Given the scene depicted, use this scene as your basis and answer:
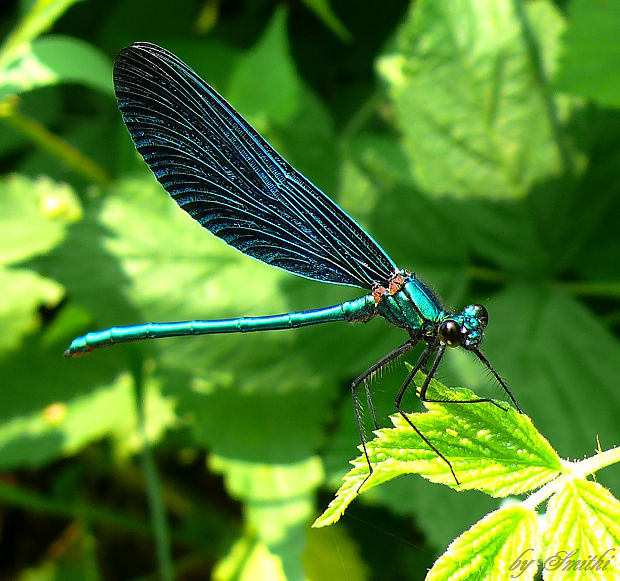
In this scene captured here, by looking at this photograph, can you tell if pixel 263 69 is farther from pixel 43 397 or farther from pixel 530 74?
pixel 43 397

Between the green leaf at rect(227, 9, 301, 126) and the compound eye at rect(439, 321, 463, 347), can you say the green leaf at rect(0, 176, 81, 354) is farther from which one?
the compound eye at rect(439, 321, 463, 347)

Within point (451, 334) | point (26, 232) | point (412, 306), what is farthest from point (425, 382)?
point (26, 232)

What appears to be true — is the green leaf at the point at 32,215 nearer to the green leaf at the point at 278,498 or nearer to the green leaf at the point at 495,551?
the green leaf at the point at 278,498

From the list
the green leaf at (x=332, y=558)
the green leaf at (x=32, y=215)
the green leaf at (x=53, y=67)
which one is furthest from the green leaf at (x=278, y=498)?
the green leaf at (x=53, y=67)

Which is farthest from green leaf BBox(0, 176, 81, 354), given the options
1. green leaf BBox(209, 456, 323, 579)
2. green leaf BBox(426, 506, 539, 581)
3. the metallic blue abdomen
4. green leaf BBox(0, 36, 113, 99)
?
green leaf BBox(426, 506, 539, 581)

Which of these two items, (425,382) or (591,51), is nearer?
(425,382)

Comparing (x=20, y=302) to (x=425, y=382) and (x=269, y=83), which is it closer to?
(x=269, y=83)
